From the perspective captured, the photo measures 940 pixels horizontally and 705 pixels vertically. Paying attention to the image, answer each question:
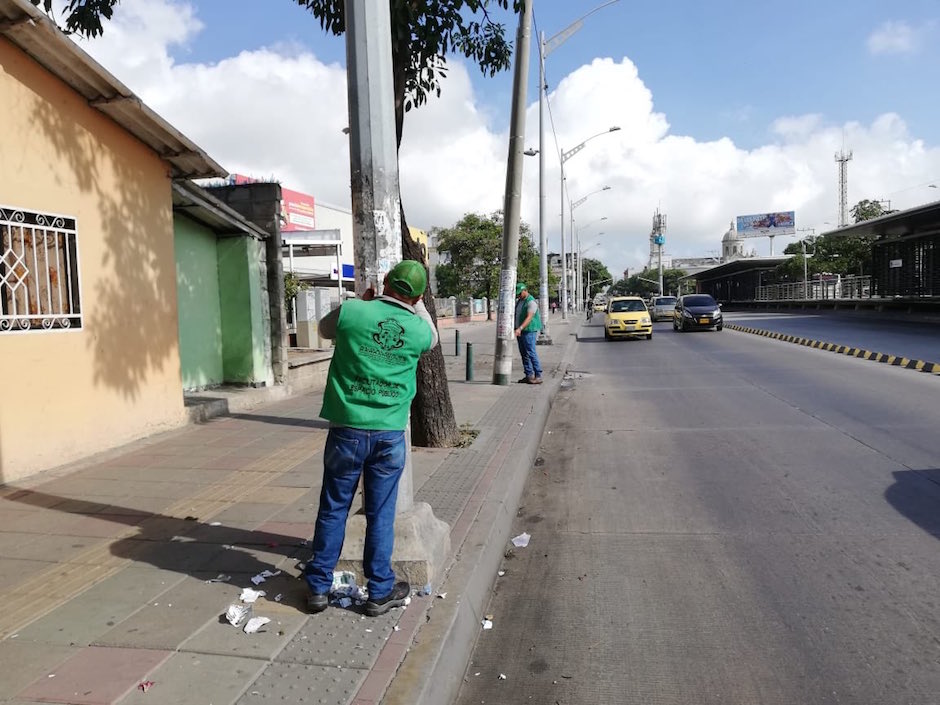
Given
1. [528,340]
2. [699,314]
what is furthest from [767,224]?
[528,340]

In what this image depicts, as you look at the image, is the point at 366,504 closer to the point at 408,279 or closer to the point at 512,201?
the point at 408,279

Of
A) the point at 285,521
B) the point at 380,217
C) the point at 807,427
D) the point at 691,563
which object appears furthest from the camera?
the point at 807,427

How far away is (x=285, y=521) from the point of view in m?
4.90

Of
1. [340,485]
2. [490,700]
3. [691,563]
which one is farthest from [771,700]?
[340,485]

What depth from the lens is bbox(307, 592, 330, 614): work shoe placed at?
3457mm

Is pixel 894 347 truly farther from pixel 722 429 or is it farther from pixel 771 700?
pixel 771 700

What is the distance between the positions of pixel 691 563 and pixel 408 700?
2396 mm

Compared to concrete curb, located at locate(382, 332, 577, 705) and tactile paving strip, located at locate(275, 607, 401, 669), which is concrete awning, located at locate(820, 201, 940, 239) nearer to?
concrete curb, located at locate(382, 332, 577, 705)

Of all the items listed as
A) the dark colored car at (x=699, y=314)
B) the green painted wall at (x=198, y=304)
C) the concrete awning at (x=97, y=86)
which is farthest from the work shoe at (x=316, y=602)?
the dark colored car at (x=699, y=314)

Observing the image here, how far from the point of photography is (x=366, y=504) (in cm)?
354

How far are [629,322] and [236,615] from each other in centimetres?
2298

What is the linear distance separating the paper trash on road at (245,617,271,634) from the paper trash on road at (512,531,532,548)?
6.82ft

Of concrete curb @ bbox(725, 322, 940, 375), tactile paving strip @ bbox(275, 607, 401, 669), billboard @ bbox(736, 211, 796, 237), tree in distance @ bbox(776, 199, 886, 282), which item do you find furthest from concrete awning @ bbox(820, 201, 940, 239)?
billboard @ bbox(736, 211, 796, 237)

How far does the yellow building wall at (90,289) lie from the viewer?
6.08m
